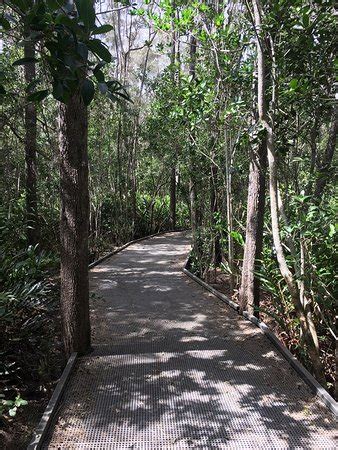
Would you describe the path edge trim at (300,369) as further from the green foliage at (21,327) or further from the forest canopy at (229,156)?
the green foliage at (21,327)

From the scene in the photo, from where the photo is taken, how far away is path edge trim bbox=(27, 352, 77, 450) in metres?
2.53

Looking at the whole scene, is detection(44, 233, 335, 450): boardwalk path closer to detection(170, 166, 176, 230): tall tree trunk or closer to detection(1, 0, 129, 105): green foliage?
detection(1, 0, 129, 105): green foliage

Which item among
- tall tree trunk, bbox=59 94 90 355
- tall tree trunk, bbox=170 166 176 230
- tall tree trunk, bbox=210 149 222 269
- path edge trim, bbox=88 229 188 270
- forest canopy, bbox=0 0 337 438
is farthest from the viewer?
tall tree trunk, bbox=170 166 176 230

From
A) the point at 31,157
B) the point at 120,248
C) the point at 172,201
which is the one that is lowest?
the point at 120,248

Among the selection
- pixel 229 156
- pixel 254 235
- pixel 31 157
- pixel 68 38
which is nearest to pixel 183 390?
pixel 254 235

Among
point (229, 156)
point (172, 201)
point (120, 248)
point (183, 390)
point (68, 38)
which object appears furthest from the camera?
point (172, 201)

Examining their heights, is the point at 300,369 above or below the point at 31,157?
below

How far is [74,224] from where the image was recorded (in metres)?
3.79

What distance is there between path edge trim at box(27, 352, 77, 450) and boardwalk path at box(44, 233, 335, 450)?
0.18 ft

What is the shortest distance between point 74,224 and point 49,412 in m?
1.69

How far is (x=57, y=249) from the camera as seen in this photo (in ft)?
28.1

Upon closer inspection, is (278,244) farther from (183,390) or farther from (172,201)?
(172,201)

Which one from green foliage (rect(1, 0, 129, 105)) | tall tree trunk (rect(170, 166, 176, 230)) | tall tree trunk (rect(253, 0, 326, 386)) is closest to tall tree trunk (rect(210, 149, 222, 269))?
tall tree trunk (rect(253, 0, 326, 386))

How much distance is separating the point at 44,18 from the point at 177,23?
4598 millimetres
